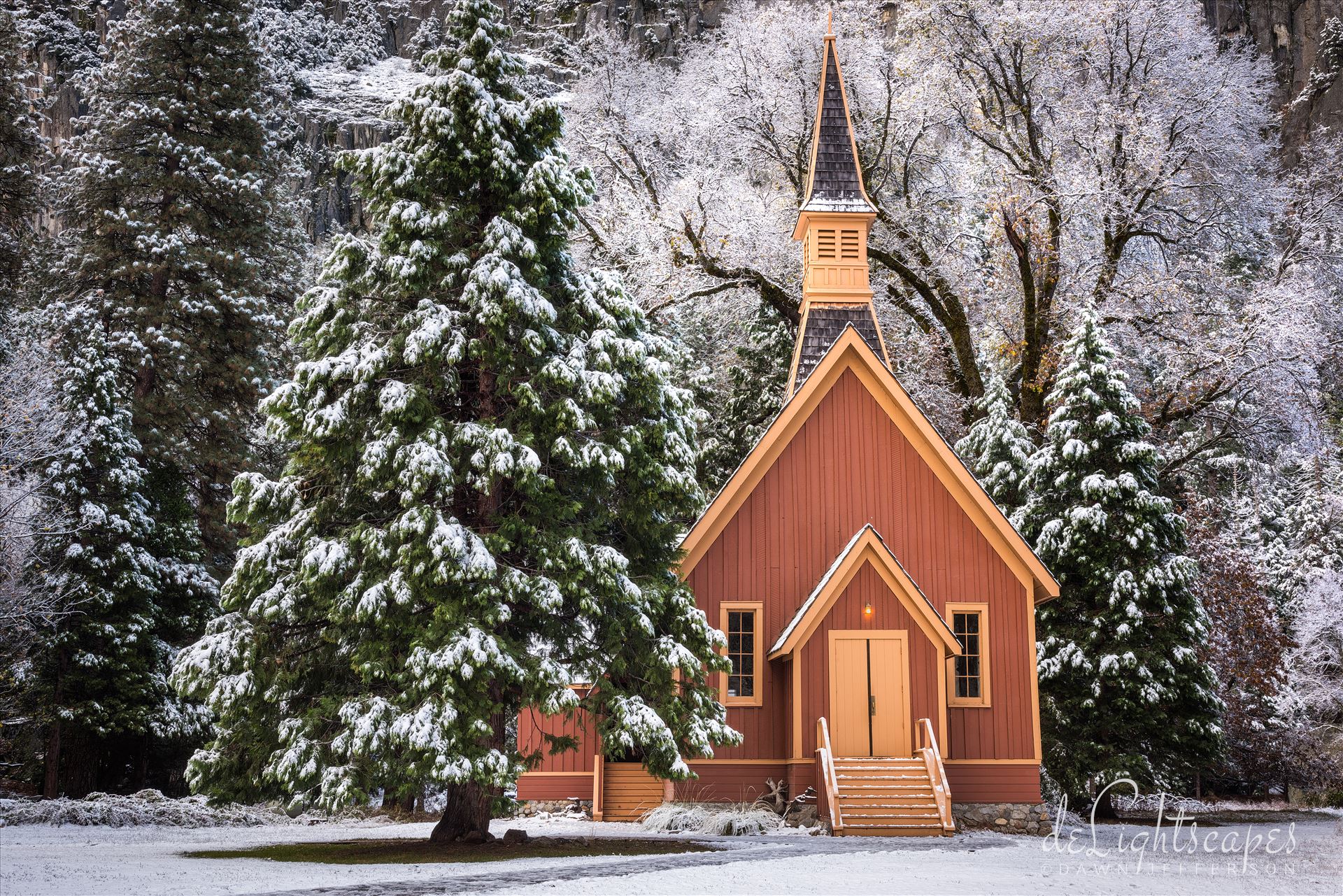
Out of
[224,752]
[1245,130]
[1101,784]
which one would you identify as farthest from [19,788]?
[1245,130]

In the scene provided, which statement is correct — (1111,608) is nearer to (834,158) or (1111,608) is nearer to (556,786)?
(834,158)

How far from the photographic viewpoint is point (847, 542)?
60.5 ft

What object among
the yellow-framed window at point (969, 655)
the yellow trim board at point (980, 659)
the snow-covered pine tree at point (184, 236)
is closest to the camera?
the yellow trim board at point (980, 659)

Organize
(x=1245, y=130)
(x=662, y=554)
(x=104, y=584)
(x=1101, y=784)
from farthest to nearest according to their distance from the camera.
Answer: (x=1245, y=130)
(x=104, y=584)
(x=1101, y=784)
(x=662, y=554)

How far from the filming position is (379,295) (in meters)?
13.2

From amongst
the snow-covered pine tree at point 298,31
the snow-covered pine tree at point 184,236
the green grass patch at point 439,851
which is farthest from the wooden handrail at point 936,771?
the snow-covered pine tree at point 298,31

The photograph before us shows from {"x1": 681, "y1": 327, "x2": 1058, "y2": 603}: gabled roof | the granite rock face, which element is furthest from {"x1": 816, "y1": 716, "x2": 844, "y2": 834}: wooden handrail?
the granite rock face

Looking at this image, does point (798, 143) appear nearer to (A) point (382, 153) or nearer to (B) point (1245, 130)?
(B) point (1245, 130)

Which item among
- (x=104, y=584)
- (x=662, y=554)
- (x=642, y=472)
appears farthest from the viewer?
(x=104, y=584)

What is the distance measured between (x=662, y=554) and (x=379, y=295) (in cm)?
473

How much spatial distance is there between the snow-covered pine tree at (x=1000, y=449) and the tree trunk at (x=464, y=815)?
15733mm

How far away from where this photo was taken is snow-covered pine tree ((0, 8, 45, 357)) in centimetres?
1902

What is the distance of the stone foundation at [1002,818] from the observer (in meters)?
17.3

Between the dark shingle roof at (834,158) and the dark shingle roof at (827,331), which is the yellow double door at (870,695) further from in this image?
the dark shingle roof at (834,158)
